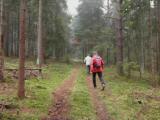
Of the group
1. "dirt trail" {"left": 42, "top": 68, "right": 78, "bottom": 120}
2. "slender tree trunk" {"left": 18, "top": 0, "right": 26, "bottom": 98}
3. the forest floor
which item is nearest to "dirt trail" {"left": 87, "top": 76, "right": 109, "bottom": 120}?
the forest floor

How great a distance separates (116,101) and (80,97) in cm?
150

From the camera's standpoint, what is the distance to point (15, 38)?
6094cm

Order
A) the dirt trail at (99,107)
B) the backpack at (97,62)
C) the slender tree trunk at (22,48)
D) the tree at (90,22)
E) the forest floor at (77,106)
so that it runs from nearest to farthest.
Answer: the forest floor at (77,106)
the dirt trail at (99,107)
the slender tree trunk at (22,48)
the backpack at (97,62)
the tree at (90,22)

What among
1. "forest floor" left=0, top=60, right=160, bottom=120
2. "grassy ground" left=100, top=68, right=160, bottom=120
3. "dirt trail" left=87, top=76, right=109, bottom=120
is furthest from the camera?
"grassy ground" left=100, top=68, right=160, bottom=120

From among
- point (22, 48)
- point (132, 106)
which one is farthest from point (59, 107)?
point (132, 106)

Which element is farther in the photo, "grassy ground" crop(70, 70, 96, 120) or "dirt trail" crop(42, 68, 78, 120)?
"grassy ground" crop(70, 70, 96, 120)

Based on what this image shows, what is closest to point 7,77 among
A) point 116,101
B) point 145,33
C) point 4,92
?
point 4,92

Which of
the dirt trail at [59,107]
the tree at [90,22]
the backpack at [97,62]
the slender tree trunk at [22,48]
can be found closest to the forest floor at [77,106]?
the dirt trail at [59,107]

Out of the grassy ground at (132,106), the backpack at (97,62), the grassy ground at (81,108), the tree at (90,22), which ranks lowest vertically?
the grassy ground at (132,106)

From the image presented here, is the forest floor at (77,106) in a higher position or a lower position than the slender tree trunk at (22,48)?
lower

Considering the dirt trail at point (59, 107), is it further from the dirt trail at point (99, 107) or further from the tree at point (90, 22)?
the tree at point (90, 22)

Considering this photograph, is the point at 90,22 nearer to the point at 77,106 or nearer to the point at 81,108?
the point at 77,106

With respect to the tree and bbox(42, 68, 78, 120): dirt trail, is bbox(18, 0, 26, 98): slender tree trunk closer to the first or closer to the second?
bbox(42, 68, 78, 120): dirt trail

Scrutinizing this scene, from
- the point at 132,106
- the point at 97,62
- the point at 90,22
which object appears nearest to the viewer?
the point at 132,106
